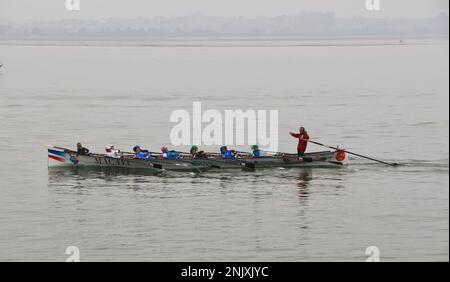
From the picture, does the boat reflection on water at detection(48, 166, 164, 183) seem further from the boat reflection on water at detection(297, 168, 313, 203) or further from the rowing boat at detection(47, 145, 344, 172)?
the boat reflection on water at detection(297, 168, 313, 203)

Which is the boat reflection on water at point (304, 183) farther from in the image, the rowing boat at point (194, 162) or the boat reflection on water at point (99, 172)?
the boat reflection on water at point (99, 172)

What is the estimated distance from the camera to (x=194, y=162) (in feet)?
195

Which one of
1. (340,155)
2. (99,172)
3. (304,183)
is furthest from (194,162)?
(340,155)

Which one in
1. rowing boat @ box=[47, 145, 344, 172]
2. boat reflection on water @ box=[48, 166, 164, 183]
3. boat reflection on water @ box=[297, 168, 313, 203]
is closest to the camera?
boat reflection on water @ box=[297, 168, 313, 203]

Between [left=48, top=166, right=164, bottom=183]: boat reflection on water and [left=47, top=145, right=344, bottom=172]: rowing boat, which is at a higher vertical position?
[left=47, top=145, right=344, bottom=172]: rowing boat

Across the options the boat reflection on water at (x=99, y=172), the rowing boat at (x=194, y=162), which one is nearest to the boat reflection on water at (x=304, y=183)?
the rowing boat at (x=194, y=162)

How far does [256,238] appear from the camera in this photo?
4459 centimetres

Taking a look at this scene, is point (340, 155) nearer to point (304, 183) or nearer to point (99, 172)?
point (304, 183)

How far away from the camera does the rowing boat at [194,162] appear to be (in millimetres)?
59500

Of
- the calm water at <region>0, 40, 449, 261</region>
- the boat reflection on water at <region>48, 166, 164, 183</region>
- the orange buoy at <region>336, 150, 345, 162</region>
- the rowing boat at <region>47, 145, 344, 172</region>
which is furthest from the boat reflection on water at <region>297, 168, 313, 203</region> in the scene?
the boat reflection on water at <region>48, 166, 164, 183</region>

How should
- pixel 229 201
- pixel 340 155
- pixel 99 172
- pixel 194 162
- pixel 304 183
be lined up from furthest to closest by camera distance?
pixel 340 155
pixel 99 172
pixel 194 162
pixel 304 183
pixel 229 201

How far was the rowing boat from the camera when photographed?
5950 cm

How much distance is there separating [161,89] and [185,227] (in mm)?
103681

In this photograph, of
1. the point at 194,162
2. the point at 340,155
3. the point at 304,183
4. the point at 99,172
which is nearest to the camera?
the point at 304,183
